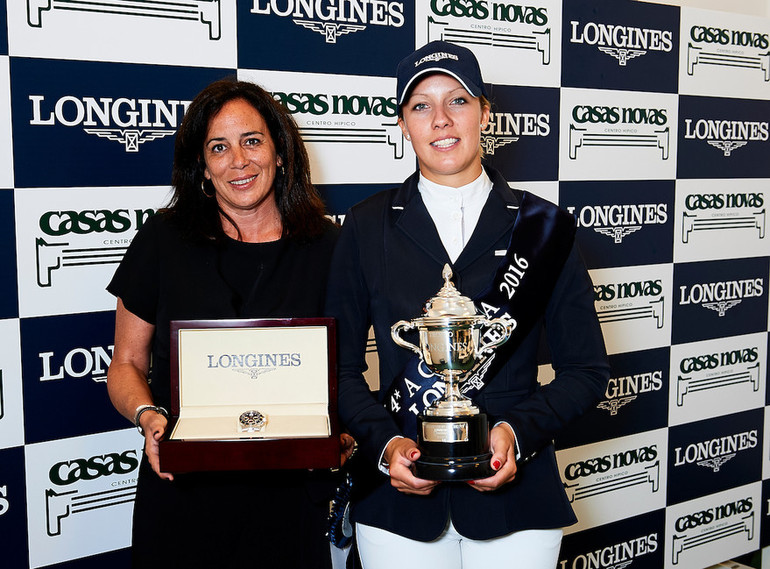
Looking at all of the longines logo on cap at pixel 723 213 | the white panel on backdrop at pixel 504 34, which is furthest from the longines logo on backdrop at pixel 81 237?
the longines logo on cap at pixel 723 213

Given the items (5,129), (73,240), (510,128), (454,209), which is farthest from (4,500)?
(510,128)

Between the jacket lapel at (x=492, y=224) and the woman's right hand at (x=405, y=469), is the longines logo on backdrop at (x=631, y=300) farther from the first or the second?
the woman's right hand at (x=405, y=469)

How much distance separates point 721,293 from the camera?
9.66ft

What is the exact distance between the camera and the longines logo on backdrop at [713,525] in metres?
2.94

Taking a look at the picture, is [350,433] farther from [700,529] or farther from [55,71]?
[700,529]

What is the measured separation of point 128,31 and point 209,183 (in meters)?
0.47

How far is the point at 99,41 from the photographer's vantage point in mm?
1829

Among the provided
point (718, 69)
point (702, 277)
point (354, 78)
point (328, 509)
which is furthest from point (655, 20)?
point (328, 509)

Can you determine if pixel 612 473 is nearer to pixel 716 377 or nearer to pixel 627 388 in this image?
pixel 627 388

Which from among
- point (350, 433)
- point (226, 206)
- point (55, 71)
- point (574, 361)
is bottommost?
point (350, 433)

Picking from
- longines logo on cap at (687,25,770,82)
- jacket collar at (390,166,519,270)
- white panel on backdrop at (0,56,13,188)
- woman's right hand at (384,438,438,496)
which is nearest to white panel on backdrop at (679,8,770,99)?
longines logo on cap at (687,25,770,82)

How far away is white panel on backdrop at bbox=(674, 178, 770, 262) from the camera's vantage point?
284 centimetres

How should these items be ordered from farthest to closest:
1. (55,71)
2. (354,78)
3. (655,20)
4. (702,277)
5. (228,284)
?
(702,277) < (655,20) < (354,78) < (55,71) < (228,284)

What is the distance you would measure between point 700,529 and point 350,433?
199 centimetres
